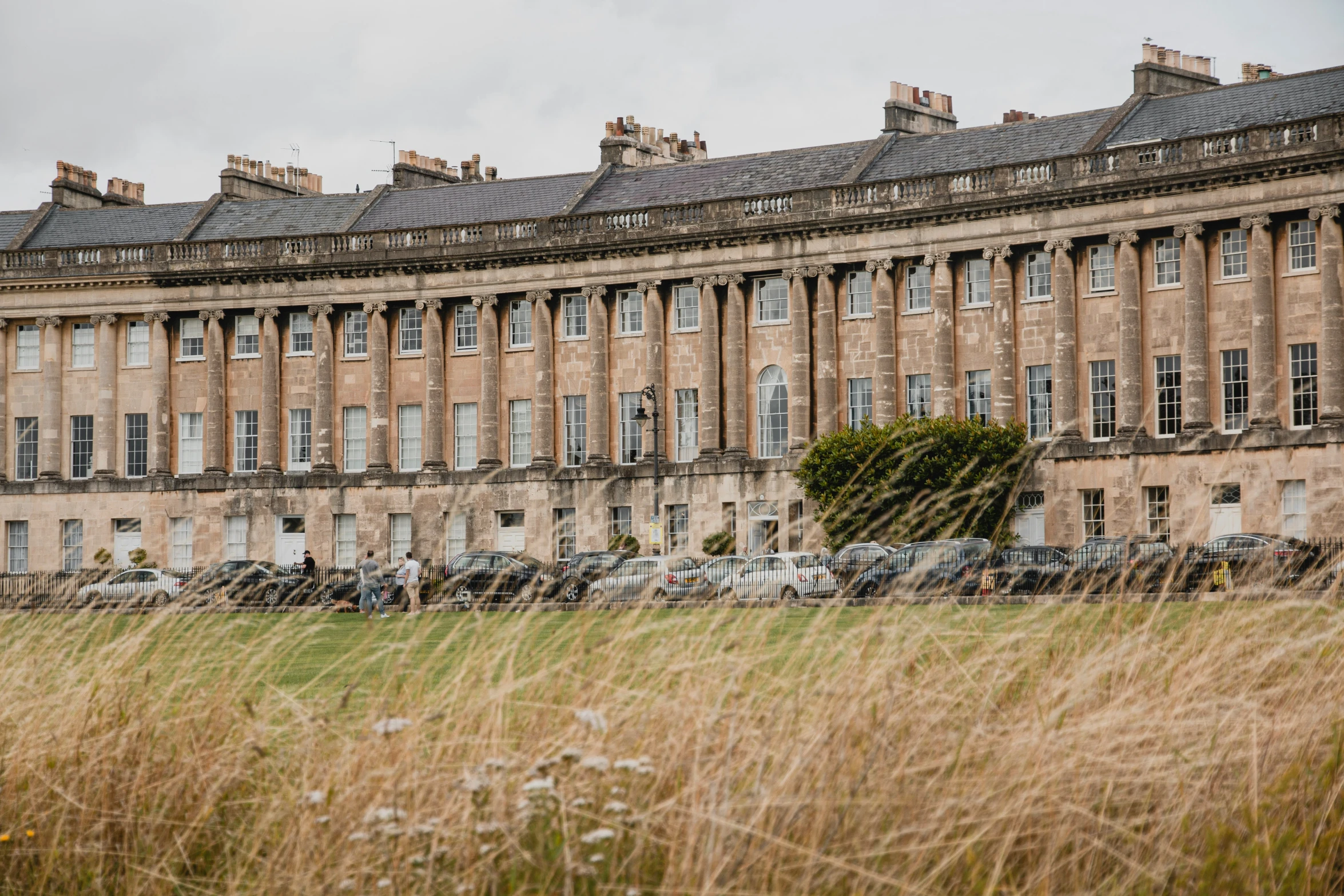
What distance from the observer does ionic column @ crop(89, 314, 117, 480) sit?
6850 cm

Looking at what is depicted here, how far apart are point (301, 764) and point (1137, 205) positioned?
155 feet

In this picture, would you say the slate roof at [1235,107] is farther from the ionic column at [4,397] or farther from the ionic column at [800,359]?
the ionic column at [4,397]

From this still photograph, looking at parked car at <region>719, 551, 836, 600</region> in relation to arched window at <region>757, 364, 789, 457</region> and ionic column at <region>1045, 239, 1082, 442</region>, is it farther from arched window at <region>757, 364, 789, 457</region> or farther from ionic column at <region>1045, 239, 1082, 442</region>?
arched window at <region>757, 364, 789, 457</region>

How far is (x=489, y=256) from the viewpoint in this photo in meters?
63.6

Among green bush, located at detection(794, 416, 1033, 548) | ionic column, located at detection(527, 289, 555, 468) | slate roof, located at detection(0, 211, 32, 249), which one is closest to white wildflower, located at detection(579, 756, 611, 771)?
green bush, located at detection(794, 416, 1033, 548)

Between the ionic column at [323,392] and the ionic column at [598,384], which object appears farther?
the ionic column at [323,392]

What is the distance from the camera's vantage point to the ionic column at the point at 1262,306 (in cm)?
5022

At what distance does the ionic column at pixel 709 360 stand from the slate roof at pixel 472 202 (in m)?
8.51

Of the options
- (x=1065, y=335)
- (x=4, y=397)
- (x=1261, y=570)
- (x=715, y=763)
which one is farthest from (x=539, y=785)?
(x=4, y=397)

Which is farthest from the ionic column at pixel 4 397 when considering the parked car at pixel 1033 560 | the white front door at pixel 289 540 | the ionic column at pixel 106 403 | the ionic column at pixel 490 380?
the parked car at pixel 1033 560

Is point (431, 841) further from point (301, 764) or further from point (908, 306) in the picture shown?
point (908, 306)

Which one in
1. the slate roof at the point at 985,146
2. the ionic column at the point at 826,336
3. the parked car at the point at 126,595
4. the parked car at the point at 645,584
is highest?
the slate roof at the point at 985,146

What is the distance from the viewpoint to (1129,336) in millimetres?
53062

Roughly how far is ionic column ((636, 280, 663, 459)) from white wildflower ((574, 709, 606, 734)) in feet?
172
